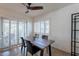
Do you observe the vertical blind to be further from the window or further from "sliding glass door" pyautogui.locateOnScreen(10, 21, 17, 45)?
the window

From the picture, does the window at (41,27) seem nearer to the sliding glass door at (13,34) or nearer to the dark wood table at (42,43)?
the dark wood table at (42,43)

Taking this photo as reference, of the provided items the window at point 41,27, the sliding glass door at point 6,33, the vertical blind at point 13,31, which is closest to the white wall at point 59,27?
the window at point 41,27

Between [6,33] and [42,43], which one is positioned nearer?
[6,33]

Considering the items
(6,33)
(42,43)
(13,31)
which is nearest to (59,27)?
(42,43)

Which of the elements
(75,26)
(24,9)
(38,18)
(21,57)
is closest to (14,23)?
(24,9)

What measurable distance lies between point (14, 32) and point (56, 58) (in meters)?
1.14

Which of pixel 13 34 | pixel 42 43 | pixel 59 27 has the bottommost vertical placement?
pixel 42 43

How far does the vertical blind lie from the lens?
94.7 inches

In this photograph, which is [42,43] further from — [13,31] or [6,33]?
[6,33]

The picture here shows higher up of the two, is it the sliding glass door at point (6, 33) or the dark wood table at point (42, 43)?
the sliding glass door at point (6, 33)

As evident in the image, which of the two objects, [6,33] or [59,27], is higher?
[59,27]

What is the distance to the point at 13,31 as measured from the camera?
2.43 meters

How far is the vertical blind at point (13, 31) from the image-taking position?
240cm

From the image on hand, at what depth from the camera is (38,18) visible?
254 centimetres
